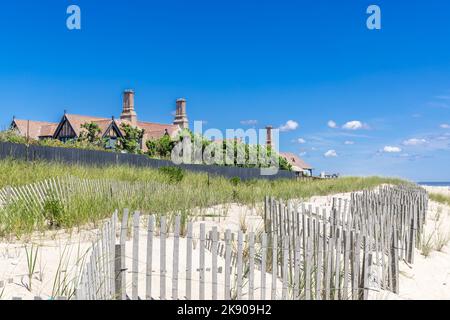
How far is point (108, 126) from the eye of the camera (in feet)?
141

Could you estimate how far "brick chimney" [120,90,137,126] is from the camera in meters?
54.2

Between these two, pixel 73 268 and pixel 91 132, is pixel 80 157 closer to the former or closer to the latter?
pixel 73 268

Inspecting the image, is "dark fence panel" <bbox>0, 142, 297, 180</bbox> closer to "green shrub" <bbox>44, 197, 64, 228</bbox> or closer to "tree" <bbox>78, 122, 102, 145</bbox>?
"green shrub" <bbox>44, 197, 64, 228</bbox>

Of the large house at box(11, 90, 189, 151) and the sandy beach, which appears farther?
the large house at box(11, 90, 189, 151)

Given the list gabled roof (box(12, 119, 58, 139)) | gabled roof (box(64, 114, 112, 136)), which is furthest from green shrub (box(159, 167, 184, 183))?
gabled roof (box(12, 119, 58, 139))

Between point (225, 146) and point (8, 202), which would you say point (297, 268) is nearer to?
point (8, 202)

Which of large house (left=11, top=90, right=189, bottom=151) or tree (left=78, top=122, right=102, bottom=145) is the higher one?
large house (left=11, top=90, right=189, bottom=151)

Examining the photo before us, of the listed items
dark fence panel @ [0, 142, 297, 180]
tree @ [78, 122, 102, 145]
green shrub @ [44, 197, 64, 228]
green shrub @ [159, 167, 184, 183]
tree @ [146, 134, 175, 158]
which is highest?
tree @ [78, 122, 102, 145]

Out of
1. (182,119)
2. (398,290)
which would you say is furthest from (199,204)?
(182,119)

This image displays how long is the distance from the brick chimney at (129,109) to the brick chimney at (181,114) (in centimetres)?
934

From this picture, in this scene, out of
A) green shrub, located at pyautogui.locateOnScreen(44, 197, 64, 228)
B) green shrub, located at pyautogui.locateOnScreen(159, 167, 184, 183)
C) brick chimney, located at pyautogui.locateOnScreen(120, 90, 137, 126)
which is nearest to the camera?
green shrub, located at pyautogui.locateOnScreen(44, 197, 64, 228)

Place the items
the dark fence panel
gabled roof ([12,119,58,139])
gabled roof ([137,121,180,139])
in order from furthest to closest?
1. gabled roof ([137,121,180,139])
2. gabled roof ([12,119,58,139])
3. the dark fence panel

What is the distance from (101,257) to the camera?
3715 mm

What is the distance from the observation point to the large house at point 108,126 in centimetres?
4359
